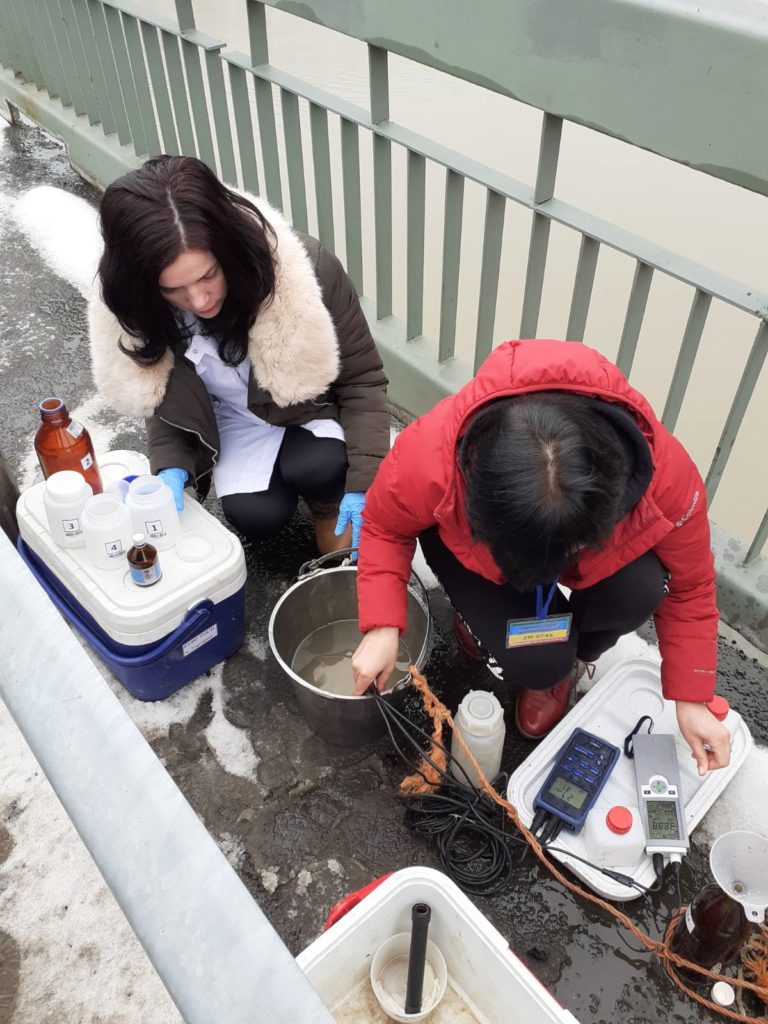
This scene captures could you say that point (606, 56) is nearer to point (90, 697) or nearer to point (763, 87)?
point (763, 87)

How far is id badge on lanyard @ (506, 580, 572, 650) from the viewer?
1769 mm

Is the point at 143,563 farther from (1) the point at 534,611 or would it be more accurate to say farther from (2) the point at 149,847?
(2) the point at 149,847

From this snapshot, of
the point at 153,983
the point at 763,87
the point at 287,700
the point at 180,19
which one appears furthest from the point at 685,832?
the point at 180,19

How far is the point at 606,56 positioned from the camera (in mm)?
1706

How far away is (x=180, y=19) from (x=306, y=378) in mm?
1911

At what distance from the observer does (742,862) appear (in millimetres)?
1487

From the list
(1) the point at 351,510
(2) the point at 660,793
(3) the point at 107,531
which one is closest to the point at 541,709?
(2) the point at 660,793

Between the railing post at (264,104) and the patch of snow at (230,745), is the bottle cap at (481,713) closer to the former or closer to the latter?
the patch of snow at (230,745)

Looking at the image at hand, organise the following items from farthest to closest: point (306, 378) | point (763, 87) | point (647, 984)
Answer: point (306, 378) < point (647, 984) < point (763, 87)

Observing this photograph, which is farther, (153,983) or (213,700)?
(213,700)

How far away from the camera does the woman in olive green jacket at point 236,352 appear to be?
1.69 m

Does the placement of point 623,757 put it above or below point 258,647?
above

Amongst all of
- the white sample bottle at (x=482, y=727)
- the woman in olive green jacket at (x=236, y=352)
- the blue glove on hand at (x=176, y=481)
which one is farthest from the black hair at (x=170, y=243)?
the white sample bottle at (x=482, y=727)

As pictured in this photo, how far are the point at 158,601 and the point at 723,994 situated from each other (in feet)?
4.88
